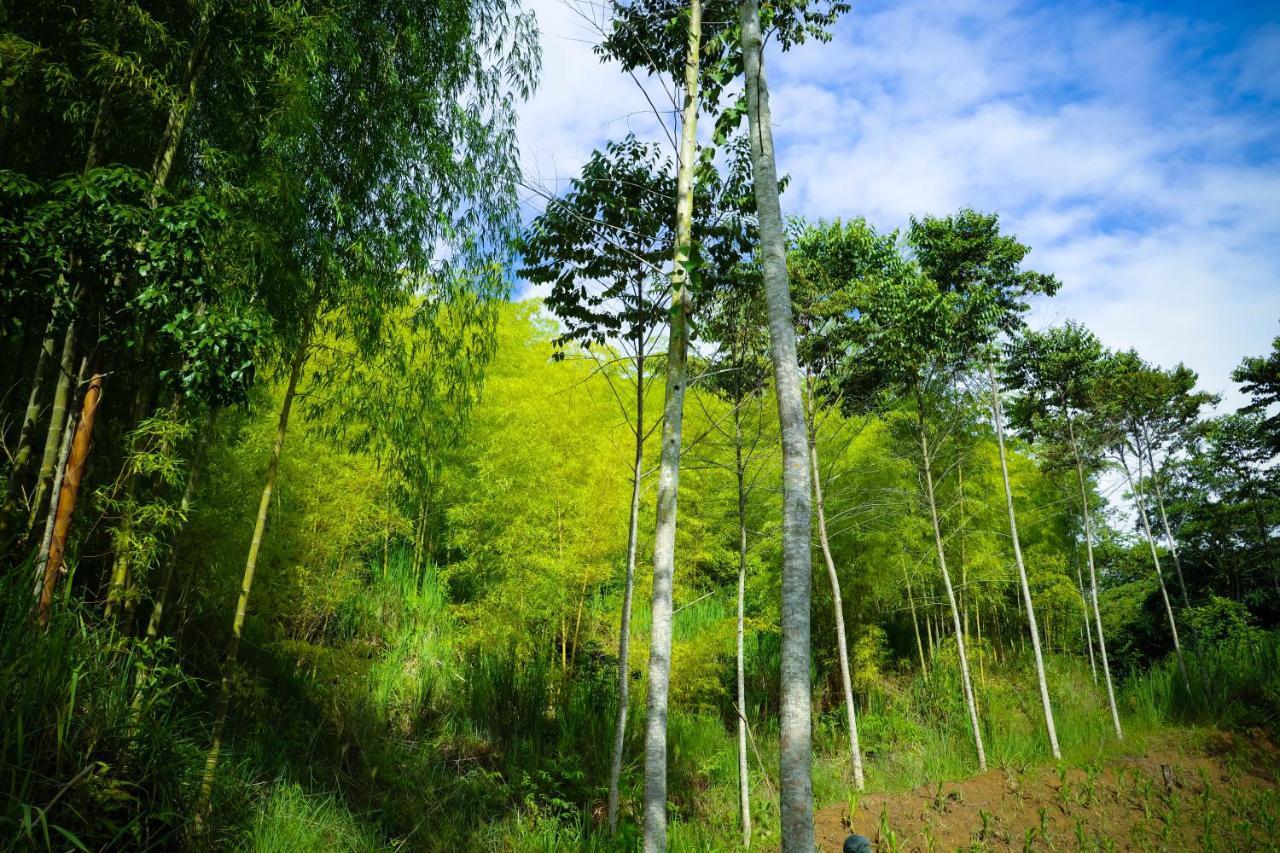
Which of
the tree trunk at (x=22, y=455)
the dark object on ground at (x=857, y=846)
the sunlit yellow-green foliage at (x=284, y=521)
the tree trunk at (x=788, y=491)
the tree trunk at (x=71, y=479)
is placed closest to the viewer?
the tree trunk at (x=788, y=491)

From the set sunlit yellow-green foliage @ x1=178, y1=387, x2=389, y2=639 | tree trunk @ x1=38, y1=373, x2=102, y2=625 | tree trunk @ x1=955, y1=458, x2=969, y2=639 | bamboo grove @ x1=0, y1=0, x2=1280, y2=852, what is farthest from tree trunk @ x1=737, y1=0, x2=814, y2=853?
tree trunk @ x1=955, y1=458, x2=969, y2=639

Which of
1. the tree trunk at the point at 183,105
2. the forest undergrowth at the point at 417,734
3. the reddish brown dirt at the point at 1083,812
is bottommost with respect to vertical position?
the reddish brown dirt at the point at 1083,812

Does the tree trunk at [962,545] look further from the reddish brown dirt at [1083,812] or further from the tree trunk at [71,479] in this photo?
the tree trunk at [71,479]

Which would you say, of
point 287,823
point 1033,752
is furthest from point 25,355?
point 1033,752

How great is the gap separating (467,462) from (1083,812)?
9.46 metres

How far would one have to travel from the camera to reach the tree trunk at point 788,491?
2447 millimetres

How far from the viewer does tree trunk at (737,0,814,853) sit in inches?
96.3

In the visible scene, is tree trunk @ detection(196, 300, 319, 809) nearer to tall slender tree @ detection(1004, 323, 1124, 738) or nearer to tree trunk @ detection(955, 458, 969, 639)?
tree trunk @ detection(955, 458, 969, 639)

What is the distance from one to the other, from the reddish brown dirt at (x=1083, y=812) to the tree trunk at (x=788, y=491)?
4780 mm

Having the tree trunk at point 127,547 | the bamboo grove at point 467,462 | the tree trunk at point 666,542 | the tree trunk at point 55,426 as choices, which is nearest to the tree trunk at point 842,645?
the bamboo grove at point 467,462

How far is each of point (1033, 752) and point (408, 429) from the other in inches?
370

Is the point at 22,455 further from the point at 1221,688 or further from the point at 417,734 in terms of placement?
the point at 1221,688

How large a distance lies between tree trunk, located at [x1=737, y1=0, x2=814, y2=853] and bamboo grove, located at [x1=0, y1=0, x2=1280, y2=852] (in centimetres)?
2

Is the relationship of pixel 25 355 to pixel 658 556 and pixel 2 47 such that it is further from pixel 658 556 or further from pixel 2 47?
pixel 658 556
